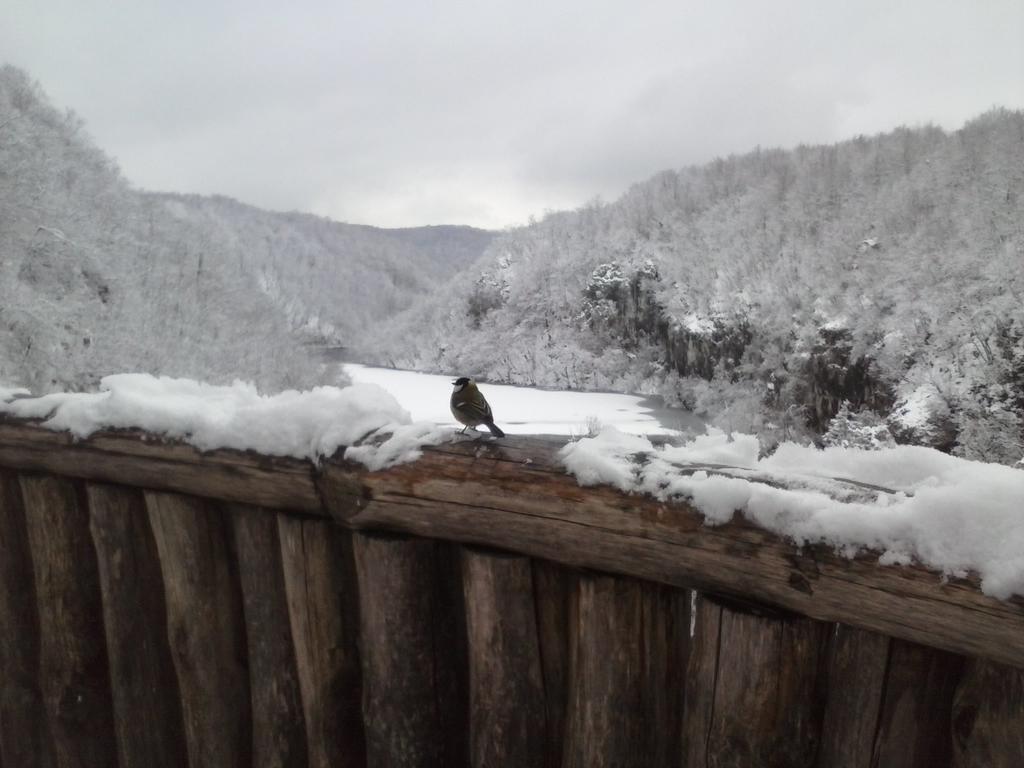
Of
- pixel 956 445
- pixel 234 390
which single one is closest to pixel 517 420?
pixel 956 445

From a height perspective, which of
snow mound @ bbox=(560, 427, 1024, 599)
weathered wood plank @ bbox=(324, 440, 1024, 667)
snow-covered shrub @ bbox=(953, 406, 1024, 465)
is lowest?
snow-covered shrub @ bbox=(953, 406, 1024, 465)

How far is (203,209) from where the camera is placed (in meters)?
45.0

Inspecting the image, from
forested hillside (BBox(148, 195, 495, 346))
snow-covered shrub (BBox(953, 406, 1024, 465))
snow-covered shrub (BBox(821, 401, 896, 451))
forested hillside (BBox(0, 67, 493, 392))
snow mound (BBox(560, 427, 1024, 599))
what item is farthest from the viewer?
forested hillside (BBox(148, 195, 495, 346))

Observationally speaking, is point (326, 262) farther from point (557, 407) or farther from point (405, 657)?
point (405, 657)

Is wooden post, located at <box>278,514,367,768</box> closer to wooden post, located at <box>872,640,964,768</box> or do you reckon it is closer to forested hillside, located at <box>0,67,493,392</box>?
A: wooden post, located at <box>872,640,964,768</box>

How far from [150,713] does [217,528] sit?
0.57 metres

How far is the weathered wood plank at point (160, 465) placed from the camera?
180 cm

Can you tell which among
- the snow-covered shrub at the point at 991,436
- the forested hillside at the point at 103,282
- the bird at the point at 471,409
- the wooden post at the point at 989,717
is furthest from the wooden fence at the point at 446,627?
the snow-covered shrub at the point at 991,436

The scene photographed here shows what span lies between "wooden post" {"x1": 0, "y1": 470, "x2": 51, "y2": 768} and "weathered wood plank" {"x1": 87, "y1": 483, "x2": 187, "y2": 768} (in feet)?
1.38

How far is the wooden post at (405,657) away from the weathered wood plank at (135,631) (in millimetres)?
767

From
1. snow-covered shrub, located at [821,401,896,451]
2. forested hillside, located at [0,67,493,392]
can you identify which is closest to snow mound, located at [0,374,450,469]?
forested hillside, located at [0,67,493,392]

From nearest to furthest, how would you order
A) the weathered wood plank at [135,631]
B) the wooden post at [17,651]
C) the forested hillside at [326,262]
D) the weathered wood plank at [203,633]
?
the weathered wood plank at [203,633]
the weathered wood plank at [135,631]
the wooden post at [17,651]
the forested hillside at [326,262]

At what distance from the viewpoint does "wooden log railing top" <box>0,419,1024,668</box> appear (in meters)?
1.10

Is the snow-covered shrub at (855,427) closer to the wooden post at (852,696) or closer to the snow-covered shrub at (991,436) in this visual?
the snow-covered shrub at (991,436)
